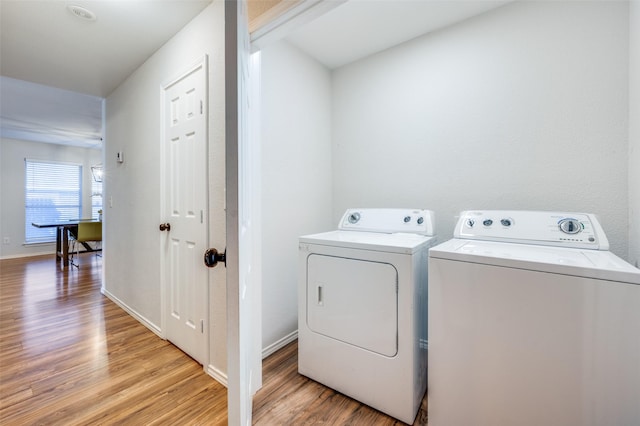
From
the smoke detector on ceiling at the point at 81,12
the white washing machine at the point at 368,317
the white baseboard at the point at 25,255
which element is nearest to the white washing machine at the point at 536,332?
the white washing machine at the point at 368,317

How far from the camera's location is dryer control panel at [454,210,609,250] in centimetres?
125

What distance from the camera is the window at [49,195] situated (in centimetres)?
536

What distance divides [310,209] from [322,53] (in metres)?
1.31

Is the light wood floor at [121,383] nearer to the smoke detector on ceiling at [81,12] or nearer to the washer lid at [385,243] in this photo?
the washer lid at [385,243]

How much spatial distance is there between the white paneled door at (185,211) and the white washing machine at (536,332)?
1.39 meters

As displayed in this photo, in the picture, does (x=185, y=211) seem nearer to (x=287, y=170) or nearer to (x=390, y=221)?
(x=287, y=170)

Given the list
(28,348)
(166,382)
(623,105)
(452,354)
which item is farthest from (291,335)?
(623,105)

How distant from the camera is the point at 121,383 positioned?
1.62m

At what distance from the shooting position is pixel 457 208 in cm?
188

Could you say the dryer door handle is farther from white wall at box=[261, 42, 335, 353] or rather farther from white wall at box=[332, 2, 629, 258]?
Result: white wall at box=[332, 2, 629, 258]

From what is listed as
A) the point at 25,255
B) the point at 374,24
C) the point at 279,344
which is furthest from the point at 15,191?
the point at 374,24

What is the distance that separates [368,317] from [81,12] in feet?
8.43

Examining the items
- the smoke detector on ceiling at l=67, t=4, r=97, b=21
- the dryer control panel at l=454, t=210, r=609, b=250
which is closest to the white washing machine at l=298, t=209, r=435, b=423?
the dryer control panel at l=454, t=210, r=609, b=250

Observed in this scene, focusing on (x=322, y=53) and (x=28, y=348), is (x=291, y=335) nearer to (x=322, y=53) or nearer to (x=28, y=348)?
(x=28, y=348)
